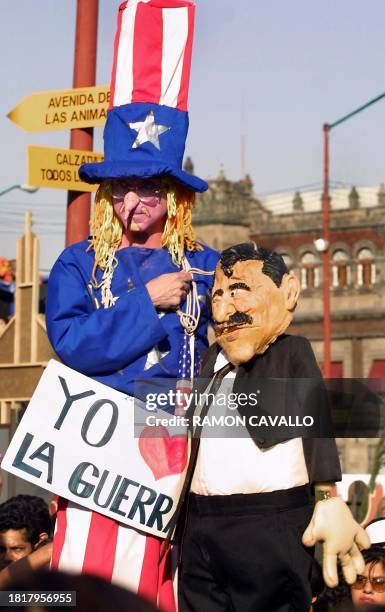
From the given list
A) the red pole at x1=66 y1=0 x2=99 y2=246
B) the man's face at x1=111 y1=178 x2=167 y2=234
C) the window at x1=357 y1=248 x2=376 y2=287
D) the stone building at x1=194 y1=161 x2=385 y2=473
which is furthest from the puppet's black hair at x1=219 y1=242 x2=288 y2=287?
the window at x1=357 y1=248 x2=376 y2=287

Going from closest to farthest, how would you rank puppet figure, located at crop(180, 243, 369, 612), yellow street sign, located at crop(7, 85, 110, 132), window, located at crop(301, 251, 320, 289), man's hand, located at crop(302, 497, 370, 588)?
man's hand, located at crop(302, 497, 370, 588)
puppet figure, located at crop(180, 243, 369, 612)
yellow street sign, located at crop(7, 85, 110, 132)
window, located at crop(301, 251, 320, 289)

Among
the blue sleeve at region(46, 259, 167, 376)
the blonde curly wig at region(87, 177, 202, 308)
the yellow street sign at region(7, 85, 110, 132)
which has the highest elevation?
the yellow street sign at region(7, 85, 110, 132)

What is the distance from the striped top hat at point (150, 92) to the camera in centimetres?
480

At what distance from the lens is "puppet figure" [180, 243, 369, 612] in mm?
4176

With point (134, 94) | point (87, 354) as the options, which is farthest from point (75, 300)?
point (134, 94)

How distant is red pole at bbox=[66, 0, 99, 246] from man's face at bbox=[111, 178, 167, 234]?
2.23m

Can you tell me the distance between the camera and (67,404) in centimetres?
462

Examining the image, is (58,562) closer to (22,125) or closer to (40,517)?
(40,517)

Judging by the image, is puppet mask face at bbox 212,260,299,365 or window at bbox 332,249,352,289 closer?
puppet mask face at bbox 212,260,299,365

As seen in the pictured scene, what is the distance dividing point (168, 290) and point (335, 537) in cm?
113

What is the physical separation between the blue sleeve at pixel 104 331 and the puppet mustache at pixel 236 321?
305 millimetres

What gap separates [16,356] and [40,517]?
1019cm

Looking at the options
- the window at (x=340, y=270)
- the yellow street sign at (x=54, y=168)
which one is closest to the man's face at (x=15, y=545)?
the yellow street sign at (x=54, y=168)

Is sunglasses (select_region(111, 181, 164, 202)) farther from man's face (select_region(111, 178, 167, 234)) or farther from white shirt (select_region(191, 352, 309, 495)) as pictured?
white shirt (select_region(191, 352, 309, 495))
